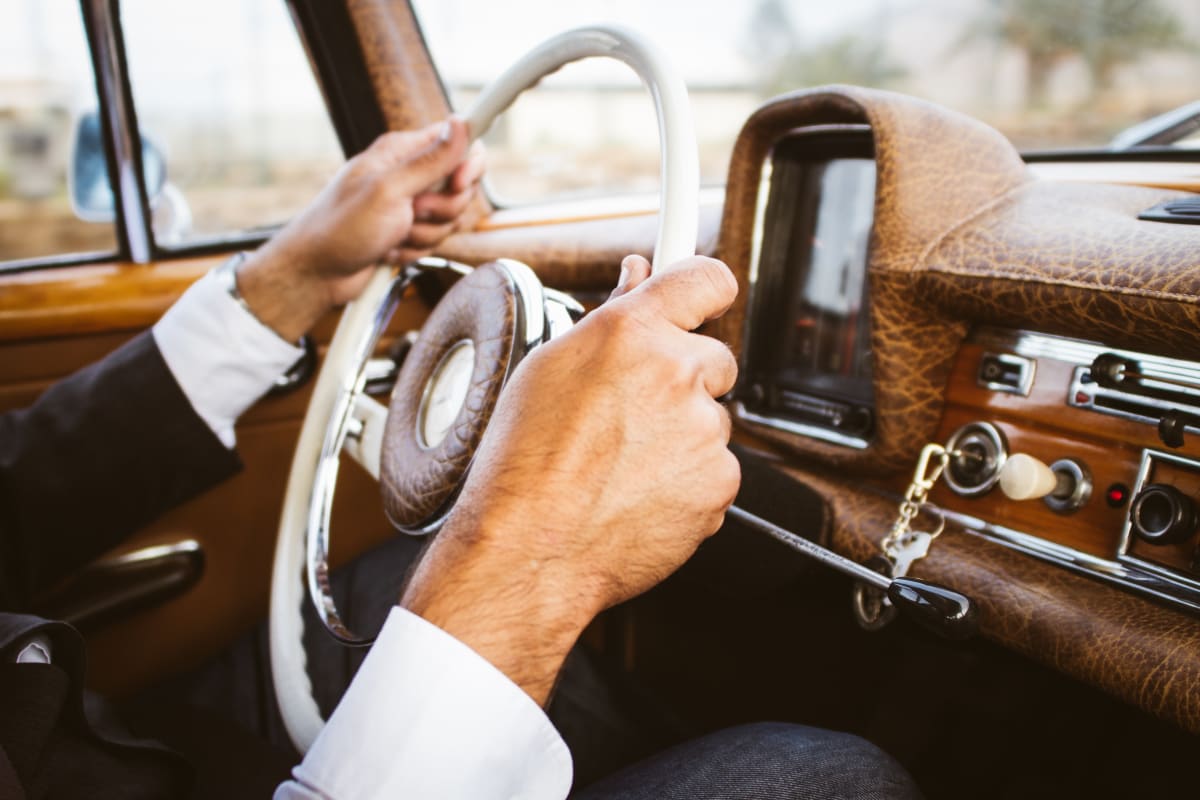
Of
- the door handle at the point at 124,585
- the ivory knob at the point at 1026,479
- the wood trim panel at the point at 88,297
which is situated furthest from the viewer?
the wood trim panel at the point at 88,297

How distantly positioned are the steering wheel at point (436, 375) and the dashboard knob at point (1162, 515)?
441mm

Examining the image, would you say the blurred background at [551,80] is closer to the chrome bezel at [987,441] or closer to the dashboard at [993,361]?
the dashboard at [993,361]

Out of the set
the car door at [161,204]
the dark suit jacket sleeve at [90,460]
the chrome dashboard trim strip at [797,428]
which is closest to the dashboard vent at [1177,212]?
the chrome dashboard trim strip at [797,428]

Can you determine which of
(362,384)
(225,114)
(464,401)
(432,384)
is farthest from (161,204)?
(464,401)

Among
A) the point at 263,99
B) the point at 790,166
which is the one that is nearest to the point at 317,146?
the point at 263,99

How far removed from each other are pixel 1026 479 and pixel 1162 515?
0.35ft

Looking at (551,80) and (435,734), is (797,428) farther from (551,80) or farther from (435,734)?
(551,80)

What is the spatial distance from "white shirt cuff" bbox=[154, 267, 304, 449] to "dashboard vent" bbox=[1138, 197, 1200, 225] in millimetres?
1033

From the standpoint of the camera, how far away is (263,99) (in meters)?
1.78

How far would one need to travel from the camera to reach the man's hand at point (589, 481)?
561mm

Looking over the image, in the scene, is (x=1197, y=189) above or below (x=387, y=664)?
above

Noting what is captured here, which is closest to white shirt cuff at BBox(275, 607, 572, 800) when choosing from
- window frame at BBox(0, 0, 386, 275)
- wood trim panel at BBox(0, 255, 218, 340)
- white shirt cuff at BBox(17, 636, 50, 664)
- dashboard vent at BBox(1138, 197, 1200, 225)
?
white shirt cuff at BBox(17, 636, 50, 664)

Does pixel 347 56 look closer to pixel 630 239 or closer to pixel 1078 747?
pixel 630 239

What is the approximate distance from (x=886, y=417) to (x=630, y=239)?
0.49 metres
